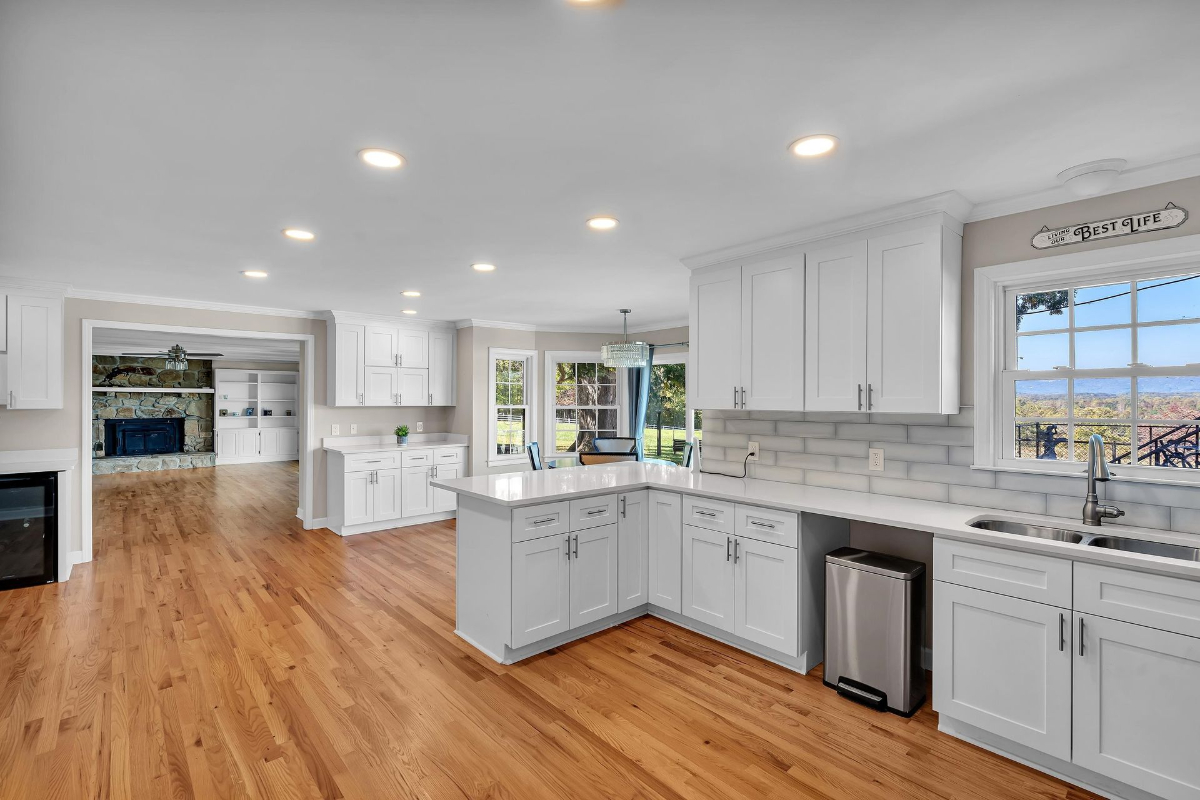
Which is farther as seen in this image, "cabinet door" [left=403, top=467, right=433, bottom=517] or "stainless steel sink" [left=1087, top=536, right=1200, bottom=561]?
"cabinet door" [left=403, top=467, right=433, bottom=517]

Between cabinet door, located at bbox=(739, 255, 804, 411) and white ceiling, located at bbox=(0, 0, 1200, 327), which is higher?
white ceiling, located at bbox=(0, 0, 1200, 327)

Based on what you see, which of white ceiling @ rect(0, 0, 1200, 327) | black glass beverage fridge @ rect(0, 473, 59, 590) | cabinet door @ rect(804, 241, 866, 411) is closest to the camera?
white ceiling @ rect(0, 0, 1200, 327)

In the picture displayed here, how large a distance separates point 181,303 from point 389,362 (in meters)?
1.96

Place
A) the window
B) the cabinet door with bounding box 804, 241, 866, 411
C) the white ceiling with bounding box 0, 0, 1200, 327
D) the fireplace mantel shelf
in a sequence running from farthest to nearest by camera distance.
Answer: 1. the fireplace mantel shelf
2. the window
3. the cabinet door with bounding box 804, 241, 866, 411
4. the white ceiling with bounding box 0, 0, 1200, 327

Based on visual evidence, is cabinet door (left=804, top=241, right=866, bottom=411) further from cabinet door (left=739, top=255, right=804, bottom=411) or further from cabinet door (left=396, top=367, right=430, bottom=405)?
cabinet door (left=396, top=367, right=430, bottom=405)

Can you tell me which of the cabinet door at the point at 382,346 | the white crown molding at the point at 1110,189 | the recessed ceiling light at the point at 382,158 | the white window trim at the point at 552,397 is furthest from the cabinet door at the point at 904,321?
the cabinet door at the point at 382,346

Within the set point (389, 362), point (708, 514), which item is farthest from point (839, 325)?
point (389, 362)

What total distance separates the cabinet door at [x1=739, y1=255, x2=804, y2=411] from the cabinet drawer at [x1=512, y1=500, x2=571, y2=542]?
128 cm

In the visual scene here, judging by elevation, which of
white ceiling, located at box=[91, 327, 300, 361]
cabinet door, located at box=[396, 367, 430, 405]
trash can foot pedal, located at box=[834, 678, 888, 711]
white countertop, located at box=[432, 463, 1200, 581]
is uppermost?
white ceiling, located at box=[91, 327, 300, 361]

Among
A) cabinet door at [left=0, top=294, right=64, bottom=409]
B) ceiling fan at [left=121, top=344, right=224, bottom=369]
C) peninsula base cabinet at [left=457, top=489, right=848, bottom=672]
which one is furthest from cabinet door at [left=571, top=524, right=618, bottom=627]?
ceiling fan at [left=121, top=344, right=224, bottom=369]

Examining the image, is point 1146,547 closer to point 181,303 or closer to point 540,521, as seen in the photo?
point 540,521

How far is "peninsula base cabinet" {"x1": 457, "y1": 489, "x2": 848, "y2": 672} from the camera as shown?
2986mm

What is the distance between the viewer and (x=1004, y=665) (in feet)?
7.42

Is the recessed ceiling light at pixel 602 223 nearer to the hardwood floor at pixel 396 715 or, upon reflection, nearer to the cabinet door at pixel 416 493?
the hardwood floor at pixel 396 715
